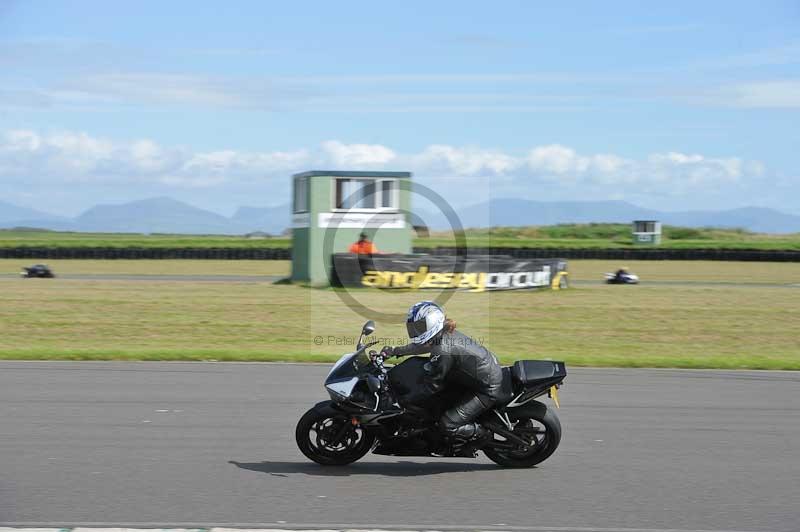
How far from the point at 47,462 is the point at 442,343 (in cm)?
318

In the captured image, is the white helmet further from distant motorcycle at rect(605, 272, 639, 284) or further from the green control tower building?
distant motorcycle at rect(605, 272, 639, 284)

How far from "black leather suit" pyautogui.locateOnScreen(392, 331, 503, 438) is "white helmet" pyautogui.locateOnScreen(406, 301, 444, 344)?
0.20ft

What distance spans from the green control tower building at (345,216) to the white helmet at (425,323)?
20719 mm

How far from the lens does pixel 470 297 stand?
2514 cm

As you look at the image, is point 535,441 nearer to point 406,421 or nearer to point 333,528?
point 406,421

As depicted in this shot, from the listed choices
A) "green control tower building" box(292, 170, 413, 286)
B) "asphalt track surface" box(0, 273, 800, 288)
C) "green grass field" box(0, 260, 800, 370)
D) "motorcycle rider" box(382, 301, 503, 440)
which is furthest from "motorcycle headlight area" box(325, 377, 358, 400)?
"asphalt track surface" box(0, 273, 800, 288)

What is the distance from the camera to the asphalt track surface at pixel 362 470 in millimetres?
6082

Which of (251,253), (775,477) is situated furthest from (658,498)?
(251,253)

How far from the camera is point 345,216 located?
94.2 ft

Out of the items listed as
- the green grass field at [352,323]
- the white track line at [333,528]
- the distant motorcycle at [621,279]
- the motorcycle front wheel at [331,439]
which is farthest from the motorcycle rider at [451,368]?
the distant motorcycle at [621,279]

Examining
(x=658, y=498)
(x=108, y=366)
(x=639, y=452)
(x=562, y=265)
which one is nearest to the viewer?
(x=658, y=498)

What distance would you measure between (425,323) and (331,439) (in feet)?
3.91

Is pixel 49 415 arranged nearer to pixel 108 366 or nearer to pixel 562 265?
pixel 108 366

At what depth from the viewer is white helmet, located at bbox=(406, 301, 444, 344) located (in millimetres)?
7328
